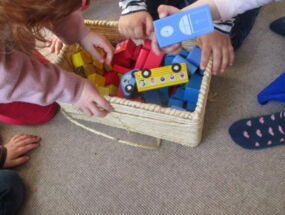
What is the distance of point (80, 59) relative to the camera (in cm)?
88

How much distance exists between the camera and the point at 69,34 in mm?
795

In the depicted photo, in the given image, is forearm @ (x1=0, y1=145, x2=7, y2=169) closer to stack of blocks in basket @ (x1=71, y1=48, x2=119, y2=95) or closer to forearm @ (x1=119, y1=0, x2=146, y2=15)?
stack of blocks in basket @ (x1=71, y1=48, x2=119, y2=95)

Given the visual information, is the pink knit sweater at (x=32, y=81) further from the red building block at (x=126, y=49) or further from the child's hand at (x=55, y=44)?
the child's hand at (x=55, y=44)

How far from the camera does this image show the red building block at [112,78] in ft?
2.99

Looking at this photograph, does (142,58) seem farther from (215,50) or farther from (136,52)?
(215,50)

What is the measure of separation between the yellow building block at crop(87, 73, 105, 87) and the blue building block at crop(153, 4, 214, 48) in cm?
33

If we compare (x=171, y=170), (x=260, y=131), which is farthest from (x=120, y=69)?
(x=260, y=131)

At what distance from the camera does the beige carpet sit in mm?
738

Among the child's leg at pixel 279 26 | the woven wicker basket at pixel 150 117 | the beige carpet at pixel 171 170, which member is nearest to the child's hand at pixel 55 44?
the woven wicker basket at pixel 150 117

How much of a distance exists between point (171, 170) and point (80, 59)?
1.41 feet

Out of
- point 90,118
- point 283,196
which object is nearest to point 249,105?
point 283,196

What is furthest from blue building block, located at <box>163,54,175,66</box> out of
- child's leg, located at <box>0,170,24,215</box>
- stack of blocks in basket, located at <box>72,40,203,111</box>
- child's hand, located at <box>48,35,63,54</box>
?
child's leg, located at <box>0,170,24,215</box>

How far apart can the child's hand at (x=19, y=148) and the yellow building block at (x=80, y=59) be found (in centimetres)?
27

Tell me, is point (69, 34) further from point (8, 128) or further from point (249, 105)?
point (249, 105)
